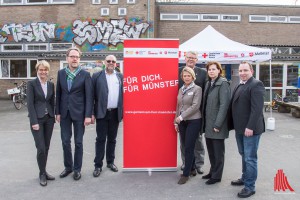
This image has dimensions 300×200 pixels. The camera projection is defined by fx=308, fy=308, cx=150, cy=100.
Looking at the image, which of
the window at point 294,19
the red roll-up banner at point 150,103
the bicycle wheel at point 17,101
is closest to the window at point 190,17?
the window at point 294,19

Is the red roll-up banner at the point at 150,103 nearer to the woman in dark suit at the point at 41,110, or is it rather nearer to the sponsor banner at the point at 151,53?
the sponsor banner at the point at 151,53

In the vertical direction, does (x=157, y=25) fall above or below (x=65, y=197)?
above

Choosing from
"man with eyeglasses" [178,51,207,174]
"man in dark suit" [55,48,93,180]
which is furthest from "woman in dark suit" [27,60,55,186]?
"man with eyeglasses" [178,51,207,174]

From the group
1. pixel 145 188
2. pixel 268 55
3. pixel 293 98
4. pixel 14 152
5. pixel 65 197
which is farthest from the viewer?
pixel 293 98

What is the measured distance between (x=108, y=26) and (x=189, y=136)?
15161 millimetres

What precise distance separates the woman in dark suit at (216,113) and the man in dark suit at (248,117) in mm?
152

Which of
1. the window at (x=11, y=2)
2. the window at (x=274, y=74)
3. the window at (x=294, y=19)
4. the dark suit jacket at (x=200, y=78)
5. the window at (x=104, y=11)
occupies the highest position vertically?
the window at (x=11, y=2)

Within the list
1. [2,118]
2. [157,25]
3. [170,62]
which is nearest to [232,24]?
[157,25]

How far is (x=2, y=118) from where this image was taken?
12023mm

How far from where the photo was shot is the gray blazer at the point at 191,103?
4.57 metres

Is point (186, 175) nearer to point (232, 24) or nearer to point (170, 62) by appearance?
point (170, 62)

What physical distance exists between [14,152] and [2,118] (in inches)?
241

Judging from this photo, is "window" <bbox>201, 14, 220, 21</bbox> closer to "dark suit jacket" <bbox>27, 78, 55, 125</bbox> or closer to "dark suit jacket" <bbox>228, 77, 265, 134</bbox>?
"dark suit jacket" <bbox>228, 77, 265, 134</bbox>

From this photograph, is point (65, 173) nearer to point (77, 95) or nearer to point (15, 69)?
point (77, 95)
